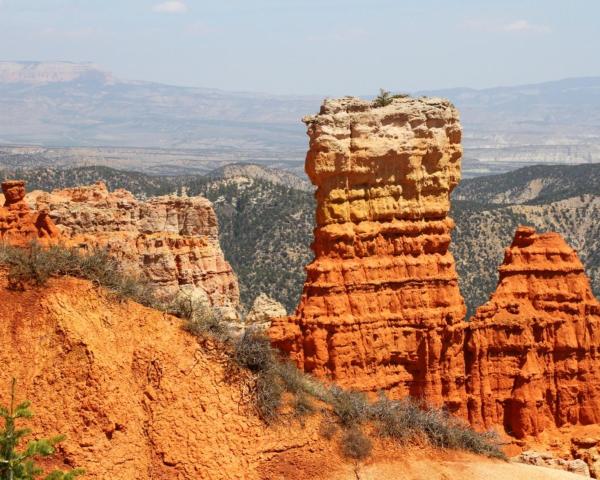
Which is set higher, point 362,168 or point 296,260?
point 362,168

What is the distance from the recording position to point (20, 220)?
112 ft

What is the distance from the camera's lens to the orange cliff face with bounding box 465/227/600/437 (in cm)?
3456

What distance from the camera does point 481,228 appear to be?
89250 mm

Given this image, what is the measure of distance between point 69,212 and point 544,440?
63.4 feet

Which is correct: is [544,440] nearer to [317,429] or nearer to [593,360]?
[593,360]

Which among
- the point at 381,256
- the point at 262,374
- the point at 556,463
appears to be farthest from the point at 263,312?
the point at 262,374

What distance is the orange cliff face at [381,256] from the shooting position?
31594 mm

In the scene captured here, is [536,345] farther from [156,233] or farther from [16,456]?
[16,456]

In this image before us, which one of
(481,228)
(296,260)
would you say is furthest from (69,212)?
(481,228)

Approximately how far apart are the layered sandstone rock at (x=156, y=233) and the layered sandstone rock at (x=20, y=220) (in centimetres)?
468

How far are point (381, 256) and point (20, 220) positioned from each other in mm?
10418

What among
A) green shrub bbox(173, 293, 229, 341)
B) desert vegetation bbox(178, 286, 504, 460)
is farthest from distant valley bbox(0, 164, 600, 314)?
green shrub bbox(173, 293, 229, 341)

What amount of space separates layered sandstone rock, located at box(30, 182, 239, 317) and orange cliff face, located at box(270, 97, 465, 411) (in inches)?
345

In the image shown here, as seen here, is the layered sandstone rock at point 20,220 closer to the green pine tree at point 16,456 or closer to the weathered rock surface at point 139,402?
the weathered rock surface at point 139,402
